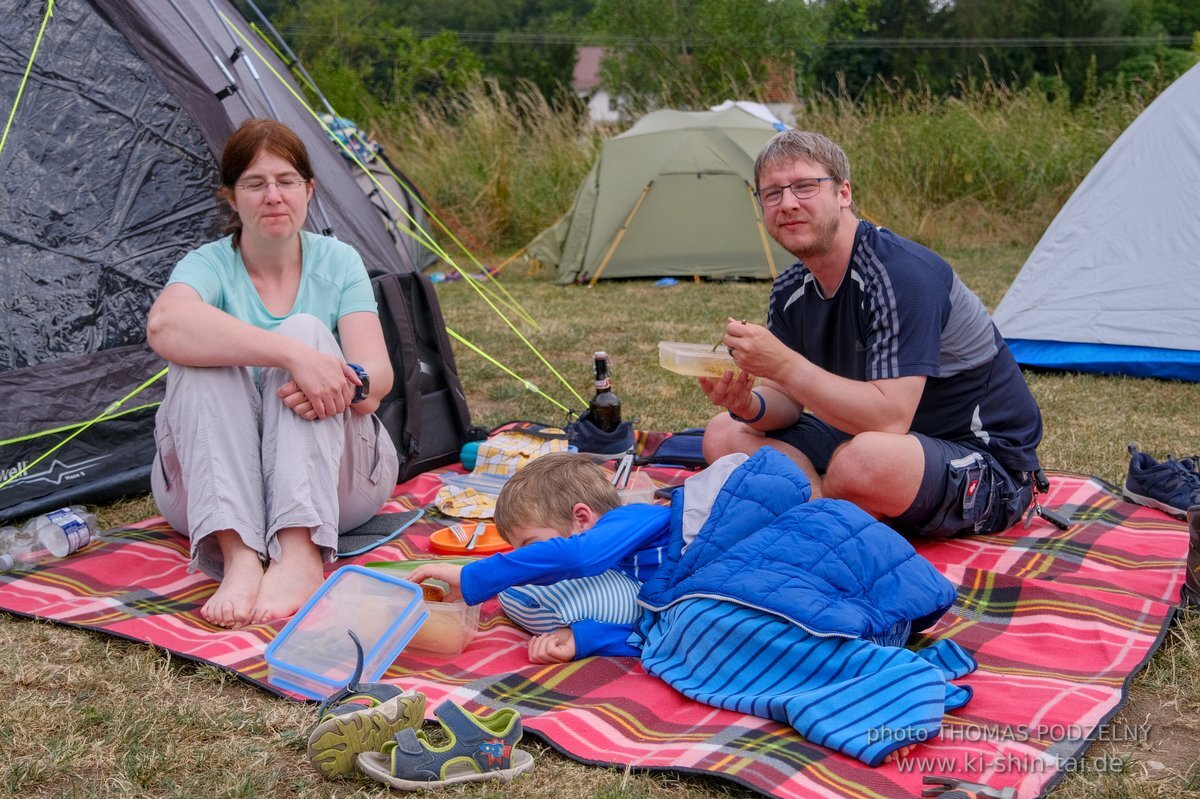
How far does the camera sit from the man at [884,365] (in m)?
2.48

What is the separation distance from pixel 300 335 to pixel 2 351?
1.19 metres

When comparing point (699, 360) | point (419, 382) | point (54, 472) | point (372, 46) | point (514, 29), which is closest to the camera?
point (699, 360)

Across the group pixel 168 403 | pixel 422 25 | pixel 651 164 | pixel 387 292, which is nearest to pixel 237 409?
pixel 168 403

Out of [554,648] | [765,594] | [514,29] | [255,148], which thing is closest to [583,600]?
[554,648]

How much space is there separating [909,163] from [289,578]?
822 centimetres

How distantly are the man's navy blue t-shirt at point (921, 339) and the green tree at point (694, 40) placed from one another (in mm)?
15470

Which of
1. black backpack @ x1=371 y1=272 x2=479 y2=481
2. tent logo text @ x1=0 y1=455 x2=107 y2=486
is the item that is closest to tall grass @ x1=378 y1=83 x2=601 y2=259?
black backpack @ x1=371 y1=272 x2=479 y2=481

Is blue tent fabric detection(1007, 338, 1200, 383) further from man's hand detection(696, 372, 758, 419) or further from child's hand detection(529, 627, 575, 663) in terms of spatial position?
child's hand detection(529, 627, 575, 663)

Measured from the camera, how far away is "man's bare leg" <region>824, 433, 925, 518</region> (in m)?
2.49

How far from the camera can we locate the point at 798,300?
278cm

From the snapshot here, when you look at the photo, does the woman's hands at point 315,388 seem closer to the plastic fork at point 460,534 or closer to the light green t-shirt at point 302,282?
the light green t-shirt at point 302,282

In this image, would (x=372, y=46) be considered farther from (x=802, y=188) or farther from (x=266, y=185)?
(x=802, y=188)

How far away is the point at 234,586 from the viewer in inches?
94.5

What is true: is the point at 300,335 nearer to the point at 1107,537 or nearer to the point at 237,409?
the point at 237,409
